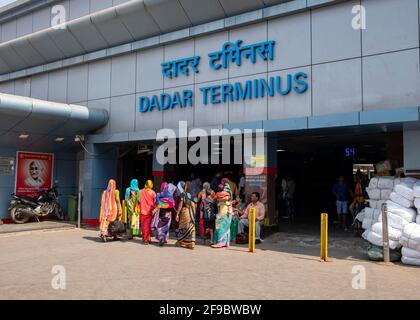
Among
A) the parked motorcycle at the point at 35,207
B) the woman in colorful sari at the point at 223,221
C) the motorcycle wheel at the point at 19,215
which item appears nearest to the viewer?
the woman in colorful sari at the point at 223,221

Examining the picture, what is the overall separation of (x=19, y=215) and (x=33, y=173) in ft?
5.72

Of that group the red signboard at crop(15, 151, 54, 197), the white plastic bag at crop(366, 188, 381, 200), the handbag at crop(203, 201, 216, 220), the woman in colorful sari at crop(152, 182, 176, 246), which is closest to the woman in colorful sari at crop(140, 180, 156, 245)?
the woman in colorful sari at crop(152, 182, 176, 246)

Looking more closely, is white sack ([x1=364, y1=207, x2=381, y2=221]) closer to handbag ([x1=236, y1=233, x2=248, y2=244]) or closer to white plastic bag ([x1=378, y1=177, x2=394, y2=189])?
white plastic bag ([x1=378, y1=177, x2=394, y2=189])

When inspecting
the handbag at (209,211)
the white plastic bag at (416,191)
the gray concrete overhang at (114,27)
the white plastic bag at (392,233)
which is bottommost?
the white plastic bag at (392,233)

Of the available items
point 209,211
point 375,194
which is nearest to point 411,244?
point 375,194

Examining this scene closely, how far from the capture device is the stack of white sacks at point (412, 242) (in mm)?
7512

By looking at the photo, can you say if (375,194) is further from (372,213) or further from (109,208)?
(109,208)

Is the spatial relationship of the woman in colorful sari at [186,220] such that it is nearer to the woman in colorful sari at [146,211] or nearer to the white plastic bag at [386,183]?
the woman in colorful sari at [146,211]

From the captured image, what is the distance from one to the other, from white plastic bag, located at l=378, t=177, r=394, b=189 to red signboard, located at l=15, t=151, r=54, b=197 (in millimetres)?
11916

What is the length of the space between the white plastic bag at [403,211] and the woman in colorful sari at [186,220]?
4.37 m

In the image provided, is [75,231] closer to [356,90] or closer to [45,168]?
[45,168]

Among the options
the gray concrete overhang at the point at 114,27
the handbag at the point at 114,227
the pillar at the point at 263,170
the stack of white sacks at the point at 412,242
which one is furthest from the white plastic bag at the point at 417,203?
the handbag at the point at 114,227
